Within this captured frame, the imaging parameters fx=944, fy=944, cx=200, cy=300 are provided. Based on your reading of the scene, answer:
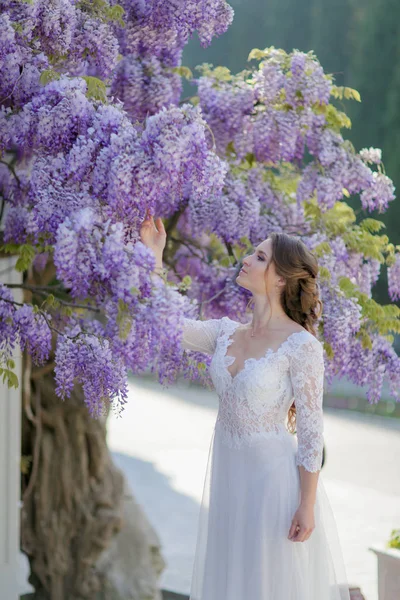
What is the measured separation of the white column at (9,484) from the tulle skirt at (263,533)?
83.0 inches

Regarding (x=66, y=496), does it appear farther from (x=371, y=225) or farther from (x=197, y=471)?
(x=197, y=471)

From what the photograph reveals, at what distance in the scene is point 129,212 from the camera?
9.06 ft

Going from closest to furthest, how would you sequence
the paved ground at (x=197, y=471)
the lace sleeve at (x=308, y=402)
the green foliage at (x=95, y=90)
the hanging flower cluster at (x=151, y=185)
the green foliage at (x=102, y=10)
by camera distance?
1. the hanging flower cluster at (x=151, y=185)
2. the lace sleeve at (x=308, y=402)
3. the green foliage at (x=95, y=90)
4. the green foliage at (x=102, y=10)
5. the paved ground at (x=197, y=471)

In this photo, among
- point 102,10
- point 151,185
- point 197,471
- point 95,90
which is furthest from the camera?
point 197,471

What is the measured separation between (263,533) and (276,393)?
17.2 inches

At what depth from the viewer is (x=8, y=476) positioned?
5016mm

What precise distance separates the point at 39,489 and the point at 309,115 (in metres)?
3.06

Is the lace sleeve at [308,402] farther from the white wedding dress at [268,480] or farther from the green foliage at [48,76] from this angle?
the green foliage at [48,76]

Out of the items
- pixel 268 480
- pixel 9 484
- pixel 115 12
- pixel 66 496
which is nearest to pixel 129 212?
pixel 268 480

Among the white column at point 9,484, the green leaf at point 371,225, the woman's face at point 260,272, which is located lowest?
the white column at point 9,484

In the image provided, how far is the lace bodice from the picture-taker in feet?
9.31

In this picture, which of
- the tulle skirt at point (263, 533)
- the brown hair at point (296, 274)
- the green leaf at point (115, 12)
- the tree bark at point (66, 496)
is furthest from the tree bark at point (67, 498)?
the brown hair at point (296, 274)

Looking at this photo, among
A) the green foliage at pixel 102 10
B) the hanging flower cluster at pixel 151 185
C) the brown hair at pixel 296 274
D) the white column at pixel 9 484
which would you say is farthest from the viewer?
the white column at pixel 9 484

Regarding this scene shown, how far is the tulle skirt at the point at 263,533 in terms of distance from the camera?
9.55ft
